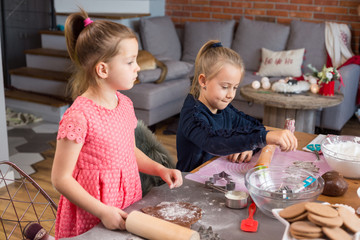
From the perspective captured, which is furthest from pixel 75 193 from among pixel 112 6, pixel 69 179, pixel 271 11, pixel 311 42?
pixel 112 6

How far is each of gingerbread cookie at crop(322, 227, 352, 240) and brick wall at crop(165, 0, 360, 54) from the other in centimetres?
412

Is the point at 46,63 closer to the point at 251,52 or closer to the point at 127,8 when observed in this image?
the point at 127,8

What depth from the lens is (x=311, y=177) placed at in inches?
45.1

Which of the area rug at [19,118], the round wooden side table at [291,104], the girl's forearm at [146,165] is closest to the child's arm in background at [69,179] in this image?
the girl's forearm at [146,165]

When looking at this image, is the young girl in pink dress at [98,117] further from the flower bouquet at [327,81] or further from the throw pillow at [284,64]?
the throw pillow at [284,64]

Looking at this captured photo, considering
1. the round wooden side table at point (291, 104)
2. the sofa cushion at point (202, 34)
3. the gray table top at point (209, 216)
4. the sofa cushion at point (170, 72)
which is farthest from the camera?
the sofa cushion at point (202, 34)

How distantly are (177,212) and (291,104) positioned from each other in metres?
2.16

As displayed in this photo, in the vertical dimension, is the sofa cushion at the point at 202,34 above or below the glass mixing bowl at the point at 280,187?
above

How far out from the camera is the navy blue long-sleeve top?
3.96 ft

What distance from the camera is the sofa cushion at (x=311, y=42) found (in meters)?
4.31

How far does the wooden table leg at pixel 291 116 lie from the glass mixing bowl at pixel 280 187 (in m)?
2.06

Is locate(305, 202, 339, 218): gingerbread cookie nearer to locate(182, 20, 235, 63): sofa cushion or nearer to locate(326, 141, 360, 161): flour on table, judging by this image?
locate(326, 141, 360, 161): flour on table

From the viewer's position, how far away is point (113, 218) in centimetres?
98

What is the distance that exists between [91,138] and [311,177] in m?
0.61
